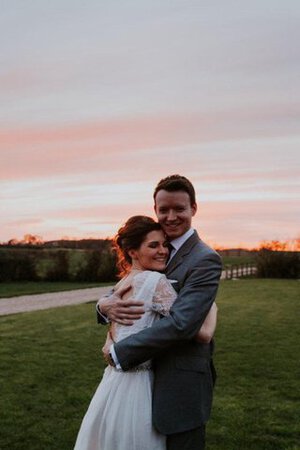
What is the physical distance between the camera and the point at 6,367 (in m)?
9.38

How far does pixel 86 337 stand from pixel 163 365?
9.47 m

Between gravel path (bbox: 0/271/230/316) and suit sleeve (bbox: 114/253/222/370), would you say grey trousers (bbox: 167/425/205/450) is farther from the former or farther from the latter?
gravel path (bbox: 0/271/230/316)

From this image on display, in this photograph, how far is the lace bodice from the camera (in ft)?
10.1

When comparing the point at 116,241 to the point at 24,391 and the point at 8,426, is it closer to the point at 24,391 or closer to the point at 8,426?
the point at 8,426

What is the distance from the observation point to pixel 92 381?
8.38 m

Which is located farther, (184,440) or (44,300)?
(44,300)

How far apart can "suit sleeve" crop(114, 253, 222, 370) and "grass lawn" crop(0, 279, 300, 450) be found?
3.18 meters

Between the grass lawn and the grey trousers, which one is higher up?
the grey trousers

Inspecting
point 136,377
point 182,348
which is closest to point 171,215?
point 182,348

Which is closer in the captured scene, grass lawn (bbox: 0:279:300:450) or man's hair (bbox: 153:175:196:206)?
man's hair (bbox: 153:175:196:206)

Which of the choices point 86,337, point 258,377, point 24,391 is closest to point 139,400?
point 24,391

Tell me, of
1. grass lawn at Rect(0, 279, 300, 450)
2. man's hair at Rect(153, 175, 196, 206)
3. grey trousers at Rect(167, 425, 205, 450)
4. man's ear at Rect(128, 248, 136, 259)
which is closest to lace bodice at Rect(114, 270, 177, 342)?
man's ear at Rect(128, 248, 136, 259)

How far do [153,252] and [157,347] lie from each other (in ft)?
1.64

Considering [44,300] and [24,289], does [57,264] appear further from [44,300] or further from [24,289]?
[44,300]
